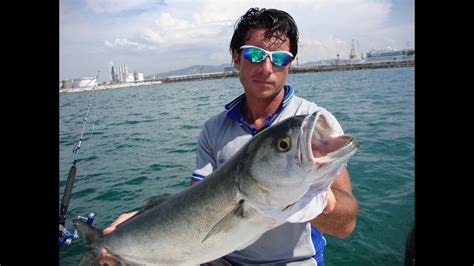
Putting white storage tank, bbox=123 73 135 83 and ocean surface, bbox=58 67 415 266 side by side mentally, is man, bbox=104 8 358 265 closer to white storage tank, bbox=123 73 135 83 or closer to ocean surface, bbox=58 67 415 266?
ocean surface, bbox=58 67 415 266

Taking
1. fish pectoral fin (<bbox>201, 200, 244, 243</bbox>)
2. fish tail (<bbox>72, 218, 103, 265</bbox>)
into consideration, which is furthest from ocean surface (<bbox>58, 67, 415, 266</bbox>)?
fish pectoral fin (<bbox>201, 200, 244, 243</bbox>)

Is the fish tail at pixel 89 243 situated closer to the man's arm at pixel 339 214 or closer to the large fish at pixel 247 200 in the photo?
the large fish at pixel 247 200

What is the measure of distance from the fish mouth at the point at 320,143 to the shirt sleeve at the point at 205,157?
4.67 ft

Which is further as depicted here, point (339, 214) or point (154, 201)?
point (154, 201)

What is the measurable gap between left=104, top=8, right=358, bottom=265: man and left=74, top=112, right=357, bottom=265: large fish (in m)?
0.54

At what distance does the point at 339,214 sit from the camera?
8.20ft

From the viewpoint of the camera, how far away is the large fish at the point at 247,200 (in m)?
2.05

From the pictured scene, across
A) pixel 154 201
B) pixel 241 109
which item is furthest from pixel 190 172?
pixel 154 201

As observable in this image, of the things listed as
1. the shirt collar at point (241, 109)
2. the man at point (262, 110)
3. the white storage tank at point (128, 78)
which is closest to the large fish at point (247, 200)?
the man at point (262, 110)

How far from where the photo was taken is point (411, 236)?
11.2 feet

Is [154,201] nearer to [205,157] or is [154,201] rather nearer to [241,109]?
[205,157]

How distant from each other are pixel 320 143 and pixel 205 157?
152 cm

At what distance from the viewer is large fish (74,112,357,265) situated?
80.8 inches
